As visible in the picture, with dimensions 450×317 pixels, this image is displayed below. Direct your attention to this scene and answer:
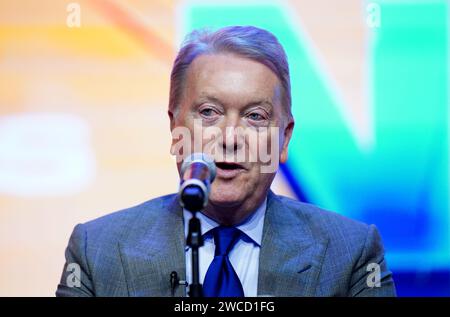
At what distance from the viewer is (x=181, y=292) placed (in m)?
2.93

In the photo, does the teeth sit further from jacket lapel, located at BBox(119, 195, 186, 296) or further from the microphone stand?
the microphone stand

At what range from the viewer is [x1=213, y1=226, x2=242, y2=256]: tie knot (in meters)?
3.04

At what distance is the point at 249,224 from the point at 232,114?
1.47 feet

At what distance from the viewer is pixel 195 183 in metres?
2.23

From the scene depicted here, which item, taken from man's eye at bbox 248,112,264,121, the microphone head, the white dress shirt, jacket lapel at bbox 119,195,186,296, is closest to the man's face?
man's eye at bbox 248,112,264,121

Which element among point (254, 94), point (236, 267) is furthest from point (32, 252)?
point (254, 94)

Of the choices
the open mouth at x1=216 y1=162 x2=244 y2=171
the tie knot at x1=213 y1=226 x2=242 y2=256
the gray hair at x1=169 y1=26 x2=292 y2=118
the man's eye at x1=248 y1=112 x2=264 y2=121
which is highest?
the gray hair at x1=169 y1=26 x2=292 y2=118

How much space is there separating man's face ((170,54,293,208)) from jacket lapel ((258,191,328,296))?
147 millimetres

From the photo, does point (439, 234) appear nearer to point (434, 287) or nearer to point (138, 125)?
point (434, 287)

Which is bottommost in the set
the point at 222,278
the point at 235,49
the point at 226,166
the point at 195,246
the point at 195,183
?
the point at 222,278

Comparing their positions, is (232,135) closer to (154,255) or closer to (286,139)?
(286,139)

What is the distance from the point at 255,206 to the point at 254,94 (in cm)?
45

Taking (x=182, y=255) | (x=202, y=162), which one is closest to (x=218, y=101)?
(x=182, y=255)
